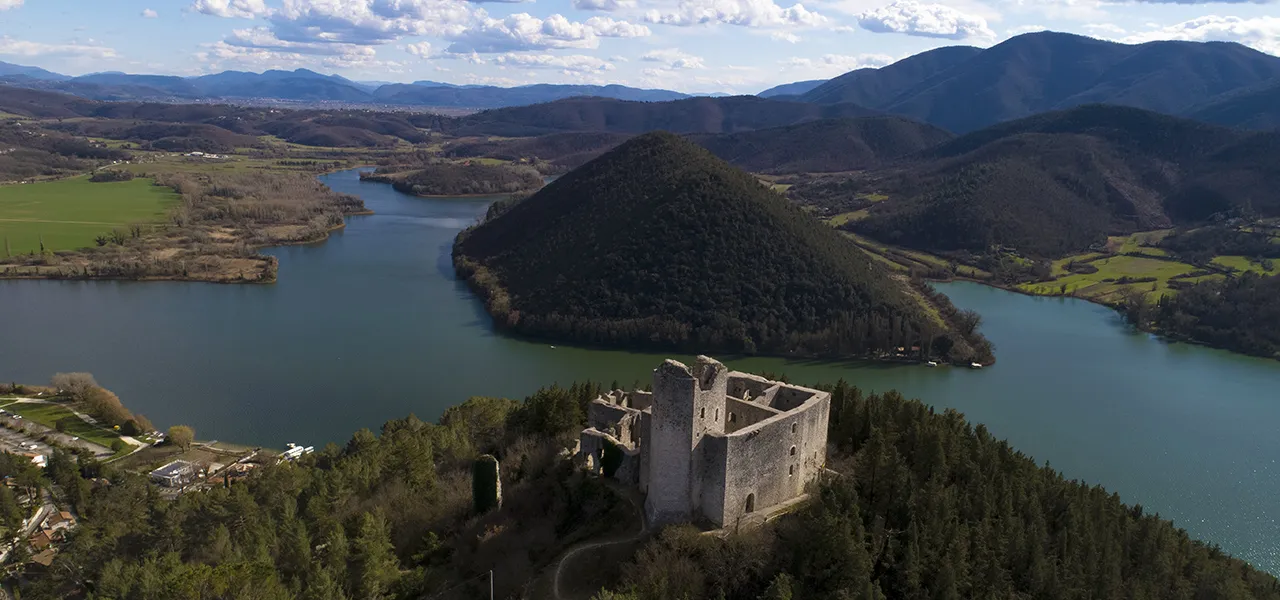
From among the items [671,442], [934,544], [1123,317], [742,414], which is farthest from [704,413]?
[1123,317]

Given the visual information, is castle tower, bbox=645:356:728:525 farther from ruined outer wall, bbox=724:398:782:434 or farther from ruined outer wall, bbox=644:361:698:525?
ruined outer wall, bbox=724:398:782:434

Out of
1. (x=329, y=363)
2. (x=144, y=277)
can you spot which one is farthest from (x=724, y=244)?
(x=144, y=277)

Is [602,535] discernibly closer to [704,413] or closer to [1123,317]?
[704,413]

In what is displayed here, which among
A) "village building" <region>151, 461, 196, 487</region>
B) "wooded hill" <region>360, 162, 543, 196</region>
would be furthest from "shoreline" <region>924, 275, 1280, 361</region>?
"wooded hill" <region>360, 162, 543, 196</region>

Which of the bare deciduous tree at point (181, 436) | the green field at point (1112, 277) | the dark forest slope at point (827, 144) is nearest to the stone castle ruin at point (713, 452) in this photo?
the bare deciduous tree at point (181, 436)

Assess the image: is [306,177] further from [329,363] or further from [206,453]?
[206,453]
